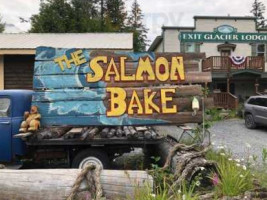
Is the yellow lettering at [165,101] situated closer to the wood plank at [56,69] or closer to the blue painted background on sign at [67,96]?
the blue painted background on sign at [67,96]

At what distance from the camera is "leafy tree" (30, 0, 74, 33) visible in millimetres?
30984

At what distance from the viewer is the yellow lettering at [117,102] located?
671 centimetres

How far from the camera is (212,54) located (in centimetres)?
2792

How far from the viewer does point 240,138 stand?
1355cm

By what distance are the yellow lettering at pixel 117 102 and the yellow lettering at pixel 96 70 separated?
323 mm

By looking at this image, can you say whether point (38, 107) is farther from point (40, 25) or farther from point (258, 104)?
point (40, 25)

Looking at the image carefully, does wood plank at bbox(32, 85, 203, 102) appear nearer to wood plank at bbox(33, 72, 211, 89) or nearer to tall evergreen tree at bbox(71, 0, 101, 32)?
wood plank at bbox(33, 72, 211, 89)

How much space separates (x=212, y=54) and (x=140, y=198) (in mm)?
24874

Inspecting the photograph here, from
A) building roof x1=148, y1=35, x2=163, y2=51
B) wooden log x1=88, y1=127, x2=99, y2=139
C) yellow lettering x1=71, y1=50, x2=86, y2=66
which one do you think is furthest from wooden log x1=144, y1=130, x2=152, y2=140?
building roof x1=148, y1=35, x2=163, y2=51

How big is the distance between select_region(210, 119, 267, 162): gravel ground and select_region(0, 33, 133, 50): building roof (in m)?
5.96

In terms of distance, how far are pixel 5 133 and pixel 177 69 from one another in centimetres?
352

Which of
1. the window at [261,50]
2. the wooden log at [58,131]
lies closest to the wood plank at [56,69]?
the wooden log at [58,131]

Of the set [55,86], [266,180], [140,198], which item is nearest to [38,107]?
[55,86]

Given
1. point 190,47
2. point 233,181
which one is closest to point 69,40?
point 190,47
